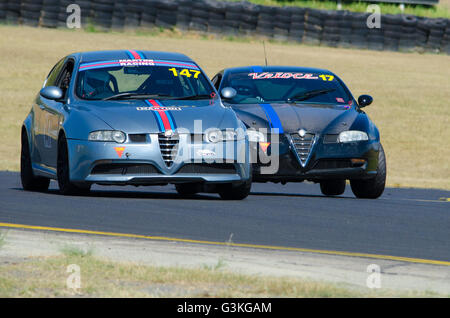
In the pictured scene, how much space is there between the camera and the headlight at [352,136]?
40.6 feet

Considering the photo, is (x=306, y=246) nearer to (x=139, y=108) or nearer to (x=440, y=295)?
(x=440, y=295)

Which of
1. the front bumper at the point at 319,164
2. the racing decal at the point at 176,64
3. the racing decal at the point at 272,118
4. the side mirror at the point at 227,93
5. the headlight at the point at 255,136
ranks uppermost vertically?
the racing decal at the point at 176,64

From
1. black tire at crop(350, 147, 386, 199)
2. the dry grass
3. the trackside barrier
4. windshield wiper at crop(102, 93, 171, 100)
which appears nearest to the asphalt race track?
black tire at crop(350, 147, 386, 199)

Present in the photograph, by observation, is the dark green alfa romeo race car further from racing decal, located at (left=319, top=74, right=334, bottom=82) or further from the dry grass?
the dry grass

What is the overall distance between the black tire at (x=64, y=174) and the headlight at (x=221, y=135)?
1.34m

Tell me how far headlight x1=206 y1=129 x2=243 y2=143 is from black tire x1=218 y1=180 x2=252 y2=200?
2.06 ft

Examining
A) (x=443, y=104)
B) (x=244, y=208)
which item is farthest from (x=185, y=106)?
(x=443, y=104)

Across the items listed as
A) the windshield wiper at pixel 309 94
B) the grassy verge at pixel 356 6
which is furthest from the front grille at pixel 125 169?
the grassy verge at pixel 356 6

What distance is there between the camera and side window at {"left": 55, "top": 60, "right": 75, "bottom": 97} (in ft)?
41.2

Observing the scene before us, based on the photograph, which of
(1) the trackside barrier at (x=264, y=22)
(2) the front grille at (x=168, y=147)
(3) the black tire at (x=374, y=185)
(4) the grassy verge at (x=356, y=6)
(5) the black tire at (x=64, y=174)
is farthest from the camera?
(4) the grassy verge at (x=356, y=6)

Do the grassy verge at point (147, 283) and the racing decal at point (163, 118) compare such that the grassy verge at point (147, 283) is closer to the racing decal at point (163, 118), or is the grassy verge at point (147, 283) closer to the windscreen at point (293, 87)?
the racing decal at point (163, 118)

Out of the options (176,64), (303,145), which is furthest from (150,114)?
(303,145)

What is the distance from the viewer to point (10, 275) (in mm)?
6637
